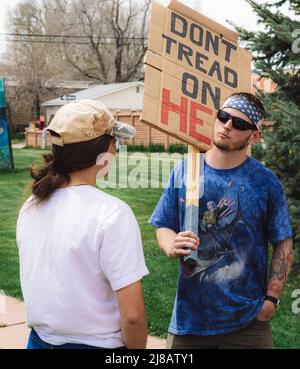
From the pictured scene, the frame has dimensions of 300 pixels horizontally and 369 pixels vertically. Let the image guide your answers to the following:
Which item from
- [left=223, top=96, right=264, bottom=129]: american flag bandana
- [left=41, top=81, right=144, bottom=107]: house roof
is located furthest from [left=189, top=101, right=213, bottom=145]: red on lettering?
[left=41, top=81, right=144, bottom=107]: house roof

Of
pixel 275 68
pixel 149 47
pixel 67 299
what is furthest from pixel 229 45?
pixel 275 68

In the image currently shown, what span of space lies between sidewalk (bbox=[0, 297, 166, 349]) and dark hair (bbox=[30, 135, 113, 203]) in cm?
271

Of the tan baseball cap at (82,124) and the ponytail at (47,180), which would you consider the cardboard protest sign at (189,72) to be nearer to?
the tan baseball cap at (82,124)

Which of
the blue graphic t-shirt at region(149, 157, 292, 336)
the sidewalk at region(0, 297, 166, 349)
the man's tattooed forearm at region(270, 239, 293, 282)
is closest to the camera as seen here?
the blue graphic t-shirt at region(149, 157, 292, 336)

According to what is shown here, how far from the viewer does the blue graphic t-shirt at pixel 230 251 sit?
8.89 ft

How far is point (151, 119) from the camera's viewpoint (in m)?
2.70

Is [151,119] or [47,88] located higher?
[47,88]

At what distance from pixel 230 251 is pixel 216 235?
10 centimetres

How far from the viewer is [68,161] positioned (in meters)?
2.24

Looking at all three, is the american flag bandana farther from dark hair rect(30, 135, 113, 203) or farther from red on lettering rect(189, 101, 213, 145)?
dark hair rect(30, 135, 113, 203)

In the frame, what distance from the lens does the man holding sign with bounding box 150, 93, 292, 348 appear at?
2.71 meters

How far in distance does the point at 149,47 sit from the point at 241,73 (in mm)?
499

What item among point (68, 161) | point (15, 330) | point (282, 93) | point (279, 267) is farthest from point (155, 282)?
point (68, 161)

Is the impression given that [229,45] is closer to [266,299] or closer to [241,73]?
[241,73]
